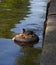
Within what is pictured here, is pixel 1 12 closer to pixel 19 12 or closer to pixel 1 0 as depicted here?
pixel 19 12

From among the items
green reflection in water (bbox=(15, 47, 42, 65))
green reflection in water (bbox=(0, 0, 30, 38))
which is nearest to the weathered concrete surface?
green reflection in water (bbox=(15, 47, 42, 65))

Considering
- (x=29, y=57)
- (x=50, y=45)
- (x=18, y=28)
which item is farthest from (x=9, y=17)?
(x=50, y=45)

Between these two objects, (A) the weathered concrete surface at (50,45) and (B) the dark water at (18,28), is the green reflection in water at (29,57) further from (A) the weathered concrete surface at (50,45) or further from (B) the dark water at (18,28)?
(A) the weathered concrete surface at (50,45)

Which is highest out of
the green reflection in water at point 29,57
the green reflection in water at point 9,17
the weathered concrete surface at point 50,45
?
the weathered concrete surface at point 50,45

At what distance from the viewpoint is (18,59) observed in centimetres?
722

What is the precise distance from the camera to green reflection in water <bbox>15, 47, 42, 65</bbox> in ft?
22.8

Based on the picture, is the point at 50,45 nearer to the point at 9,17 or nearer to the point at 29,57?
the point at 29,57

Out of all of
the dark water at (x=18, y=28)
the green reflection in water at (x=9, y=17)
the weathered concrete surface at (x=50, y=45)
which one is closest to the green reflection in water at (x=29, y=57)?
the dark water at (x=18, y=28)

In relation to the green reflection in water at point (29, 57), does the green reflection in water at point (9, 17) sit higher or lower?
lower

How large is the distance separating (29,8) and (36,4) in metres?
1.21

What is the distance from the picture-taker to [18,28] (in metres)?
10.6

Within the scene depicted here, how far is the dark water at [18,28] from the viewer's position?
7291mm

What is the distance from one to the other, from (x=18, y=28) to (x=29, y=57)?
3293mm

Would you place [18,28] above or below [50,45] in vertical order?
below
